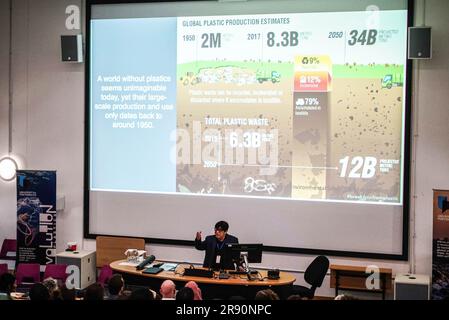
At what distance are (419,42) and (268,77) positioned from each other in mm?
1973

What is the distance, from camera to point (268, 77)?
7.65 metres

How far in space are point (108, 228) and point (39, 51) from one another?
2901 millimetres

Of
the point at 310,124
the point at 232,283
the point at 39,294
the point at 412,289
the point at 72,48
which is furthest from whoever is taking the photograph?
the point at 72,48

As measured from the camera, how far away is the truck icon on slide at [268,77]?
763cm

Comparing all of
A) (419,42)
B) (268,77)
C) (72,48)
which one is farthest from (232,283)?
(72,48)

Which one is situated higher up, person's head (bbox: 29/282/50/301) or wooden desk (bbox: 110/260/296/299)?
person's head (bbox: 29/282/50/301)

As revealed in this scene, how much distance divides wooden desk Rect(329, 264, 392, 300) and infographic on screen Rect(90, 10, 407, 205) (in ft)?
2.96

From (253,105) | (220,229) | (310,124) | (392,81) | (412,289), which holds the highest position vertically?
(392,81)

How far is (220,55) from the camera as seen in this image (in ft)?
25.6

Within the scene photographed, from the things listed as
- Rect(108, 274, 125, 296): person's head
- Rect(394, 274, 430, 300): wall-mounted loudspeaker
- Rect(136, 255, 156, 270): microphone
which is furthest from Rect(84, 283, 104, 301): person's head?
Rect(394, 274, 430, 300): wall-mounted loudspeaker

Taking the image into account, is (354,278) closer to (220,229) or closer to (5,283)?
(220,229)

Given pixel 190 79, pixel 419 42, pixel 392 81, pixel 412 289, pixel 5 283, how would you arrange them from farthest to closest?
1. pixel 190 79
2. pixel 392 81
3. pixel 419 42
4. pixel 412 289
5. pixel 5 283

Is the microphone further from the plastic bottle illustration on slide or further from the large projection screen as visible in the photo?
the plastic bottle illustration on slide

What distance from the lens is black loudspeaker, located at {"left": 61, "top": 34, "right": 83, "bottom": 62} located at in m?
8.20
